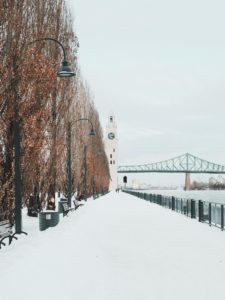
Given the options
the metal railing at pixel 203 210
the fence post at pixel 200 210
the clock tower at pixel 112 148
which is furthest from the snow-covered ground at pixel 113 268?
the clock tower at pixel 112 148

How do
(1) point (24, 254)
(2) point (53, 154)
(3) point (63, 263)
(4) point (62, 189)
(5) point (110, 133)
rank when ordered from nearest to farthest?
(3) point (63, 263) → (1) point (24, 254) → (2) point (53, 154) → (4) point (62, 189) → (5) point (110, 133)

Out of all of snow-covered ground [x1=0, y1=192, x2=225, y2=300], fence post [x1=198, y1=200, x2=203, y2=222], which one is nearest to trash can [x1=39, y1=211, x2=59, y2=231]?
snow-covered ground [x1=0, y1=192, x2=225, y2=300]

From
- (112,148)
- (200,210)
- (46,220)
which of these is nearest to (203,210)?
(200,210)

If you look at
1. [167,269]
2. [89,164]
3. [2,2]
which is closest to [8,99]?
[2,2]

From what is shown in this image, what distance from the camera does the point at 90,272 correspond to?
746cm

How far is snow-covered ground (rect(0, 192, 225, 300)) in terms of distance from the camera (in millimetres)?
6105

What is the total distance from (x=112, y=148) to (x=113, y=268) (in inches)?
5858

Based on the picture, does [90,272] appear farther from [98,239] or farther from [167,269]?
[98,239]

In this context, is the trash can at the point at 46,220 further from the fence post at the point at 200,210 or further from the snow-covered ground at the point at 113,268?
the fence post at the point at 200,210

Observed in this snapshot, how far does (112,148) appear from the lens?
157 metres

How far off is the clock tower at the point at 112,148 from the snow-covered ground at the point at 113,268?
141m

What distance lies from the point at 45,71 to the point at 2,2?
8.86 feet

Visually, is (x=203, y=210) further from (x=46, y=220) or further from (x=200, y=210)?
(x=46, y=220)

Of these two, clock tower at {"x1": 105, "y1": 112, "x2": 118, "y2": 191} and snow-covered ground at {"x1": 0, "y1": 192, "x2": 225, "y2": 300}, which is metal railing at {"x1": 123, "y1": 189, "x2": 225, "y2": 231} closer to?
snow-covered ground at {"x1": 0, "y1": 192, "x2": 225, "y2": 300}
